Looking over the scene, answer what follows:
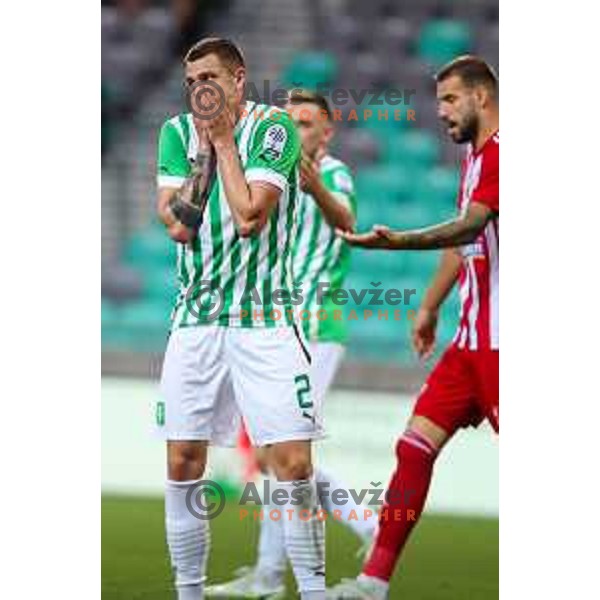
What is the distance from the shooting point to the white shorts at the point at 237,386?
5.43 metres

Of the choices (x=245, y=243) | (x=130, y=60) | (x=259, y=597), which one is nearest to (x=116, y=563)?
(x=259, y=597)

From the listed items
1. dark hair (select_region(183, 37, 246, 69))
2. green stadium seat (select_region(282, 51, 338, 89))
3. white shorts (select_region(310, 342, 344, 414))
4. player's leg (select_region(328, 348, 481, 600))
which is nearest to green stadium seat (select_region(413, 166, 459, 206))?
green stadium seat (select_region(282, 51, 338, 89))

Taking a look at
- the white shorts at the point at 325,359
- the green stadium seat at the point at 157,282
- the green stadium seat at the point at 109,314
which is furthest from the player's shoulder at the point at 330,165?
the green stadium seat at the point at 109,314

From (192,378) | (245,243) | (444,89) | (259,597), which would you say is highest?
(444,89)

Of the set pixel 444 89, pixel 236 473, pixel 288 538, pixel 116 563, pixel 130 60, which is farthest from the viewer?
pixel 130 60

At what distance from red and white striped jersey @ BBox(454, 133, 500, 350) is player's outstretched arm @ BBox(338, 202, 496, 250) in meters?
0.05

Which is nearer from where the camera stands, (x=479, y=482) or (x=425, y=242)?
(x=425, y=242)

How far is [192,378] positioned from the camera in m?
5.52

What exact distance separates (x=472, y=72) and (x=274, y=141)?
81 centimetres

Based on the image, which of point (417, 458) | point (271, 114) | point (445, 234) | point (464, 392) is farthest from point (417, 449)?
point (271, 114)

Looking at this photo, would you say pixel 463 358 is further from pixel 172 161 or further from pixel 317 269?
pixel 172 161

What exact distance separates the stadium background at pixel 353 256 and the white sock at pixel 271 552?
11cm
